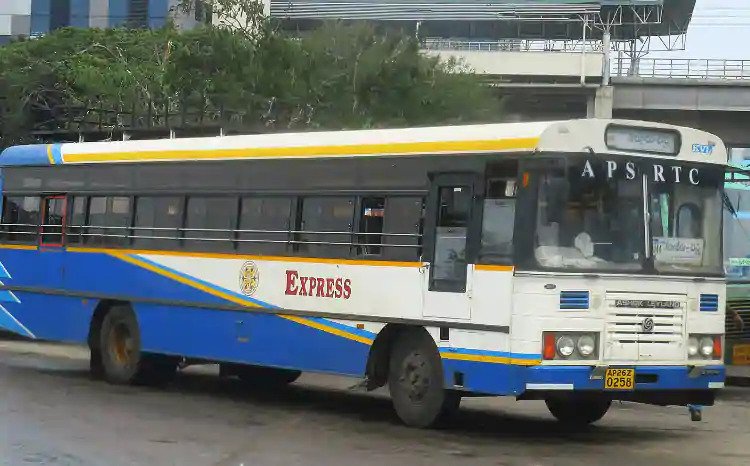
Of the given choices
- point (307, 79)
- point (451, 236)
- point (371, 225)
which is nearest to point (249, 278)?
point (371, 225)

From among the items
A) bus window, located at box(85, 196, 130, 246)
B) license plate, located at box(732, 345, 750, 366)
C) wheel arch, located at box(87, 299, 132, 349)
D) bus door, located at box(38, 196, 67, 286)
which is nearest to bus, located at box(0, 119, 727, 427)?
bus window, located at box(85, 196, 130, 246)

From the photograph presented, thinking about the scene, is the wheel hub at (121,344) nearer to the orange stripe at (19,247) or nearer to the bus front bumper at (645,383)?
the orange stripe at (19,247)

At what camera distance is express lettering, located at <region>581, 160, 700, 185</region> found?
480 inches

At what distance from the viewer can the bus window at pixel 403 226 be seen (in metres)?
13.1

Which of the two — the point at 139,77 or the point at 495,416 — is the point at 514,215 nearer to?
the point at 495,416

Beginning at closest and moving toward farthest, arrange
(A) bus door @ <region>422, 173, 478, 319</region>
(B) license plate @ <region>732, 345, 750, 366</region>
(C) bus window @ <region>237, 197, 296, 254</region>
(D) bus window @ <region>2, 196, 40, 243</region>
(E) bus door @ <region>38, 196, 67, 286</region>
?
1. (A) bus door @ <region>422, 173, 478, 319</region>
2. (C) bus window @ <region>237, 197, 296, 254</region>
3. (B) license plate @ <region>732, 345, 750, 366</region>
4. (E) bus door @ <region>38, 196, 67, 286</region>
5. (D) bus window @ <region>2, 196, 40, 243</region>

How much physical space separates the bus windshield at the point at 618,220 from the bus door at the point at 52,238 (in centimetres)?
825

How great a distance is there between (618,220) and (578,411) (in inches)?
96.7

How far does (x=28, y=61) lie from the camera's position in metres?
49.5

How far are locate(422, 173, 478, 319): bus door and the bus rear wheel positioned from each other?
17.2ft

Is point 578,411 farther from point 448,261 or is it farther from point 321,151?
point 321,151

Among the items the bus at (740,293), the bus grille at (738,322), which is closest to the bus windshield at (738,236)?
the bus at (740,293)

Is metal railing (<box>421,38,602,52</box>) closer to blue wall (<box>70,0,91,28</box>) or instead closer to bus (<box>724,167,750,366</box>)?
blue wall (<box>70,0,91,28</box>)

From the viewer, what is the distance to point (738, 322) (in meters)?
18.0
